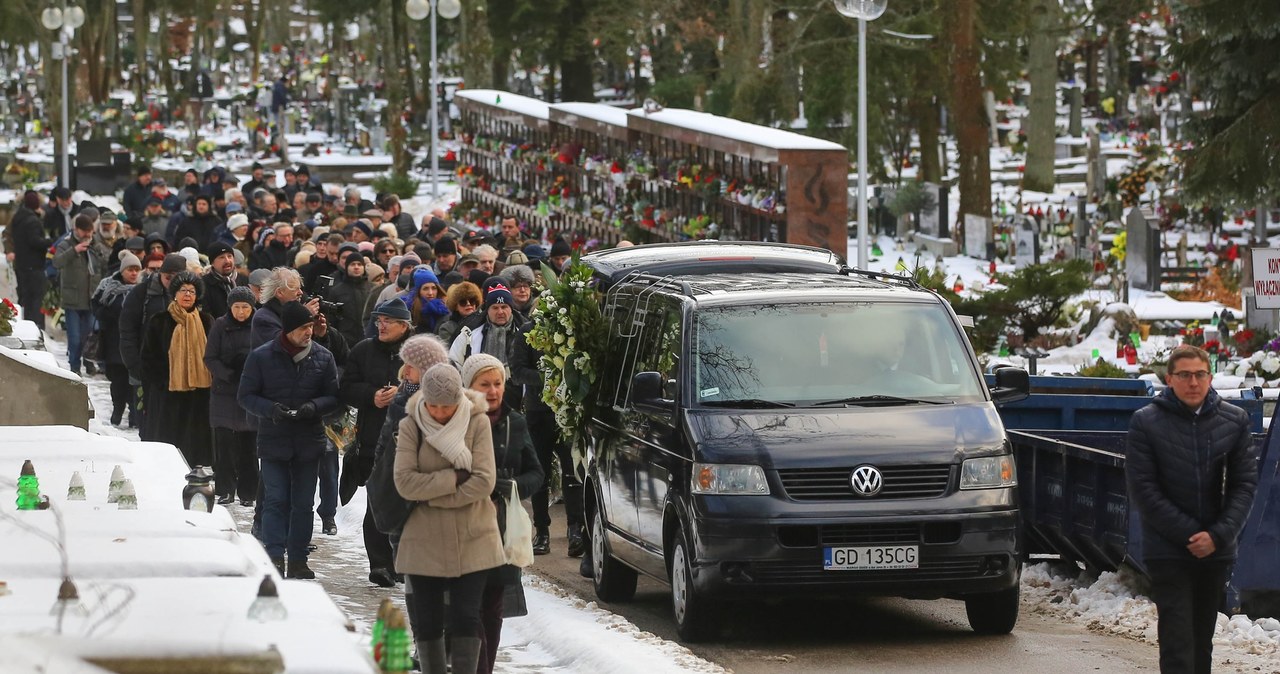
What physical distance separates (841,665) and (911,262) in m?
24.1

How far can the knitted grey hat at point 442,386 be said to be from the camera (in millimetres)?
7762

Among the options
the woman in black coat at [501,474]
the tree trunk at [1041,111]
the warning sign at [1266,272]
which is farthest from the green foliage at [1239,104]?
the woman in black coat at [501,474]

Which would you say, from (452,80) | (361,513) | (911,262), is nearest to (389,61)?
(911,262)

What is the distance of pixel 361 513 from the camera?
47.1ft

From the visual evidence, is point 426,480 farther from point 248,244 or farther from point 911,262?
point 911,262

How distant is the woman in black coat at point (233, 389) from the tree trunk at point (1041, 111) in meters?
33.4

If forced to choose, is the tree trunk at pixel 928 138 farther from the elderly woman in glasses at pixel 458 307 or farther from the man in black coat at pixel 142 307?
the elderly woman in glasses at pixel 458 307

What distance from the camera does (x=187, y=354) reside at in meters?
14.6

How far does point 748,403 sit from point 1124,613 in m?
2.24

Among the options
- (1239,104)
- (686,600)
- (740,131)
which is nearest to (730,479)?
(686,600)

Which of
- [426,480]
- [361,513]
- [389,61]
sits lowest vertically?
[361,513]

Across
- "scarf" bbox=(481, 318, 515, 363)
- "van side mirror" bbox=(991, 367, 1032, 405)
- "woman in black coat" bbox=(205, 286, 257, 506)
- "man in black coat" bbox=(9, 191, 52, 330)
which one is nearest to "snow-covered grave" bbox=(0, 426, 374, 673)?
"van side mirror" bbox=(991, 367, 1032, 405)

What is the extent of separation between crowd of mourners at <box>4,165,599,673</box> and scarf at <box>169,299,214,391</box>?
0.01m

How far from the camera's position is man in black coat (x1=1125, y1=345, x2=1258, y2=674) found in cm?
852
